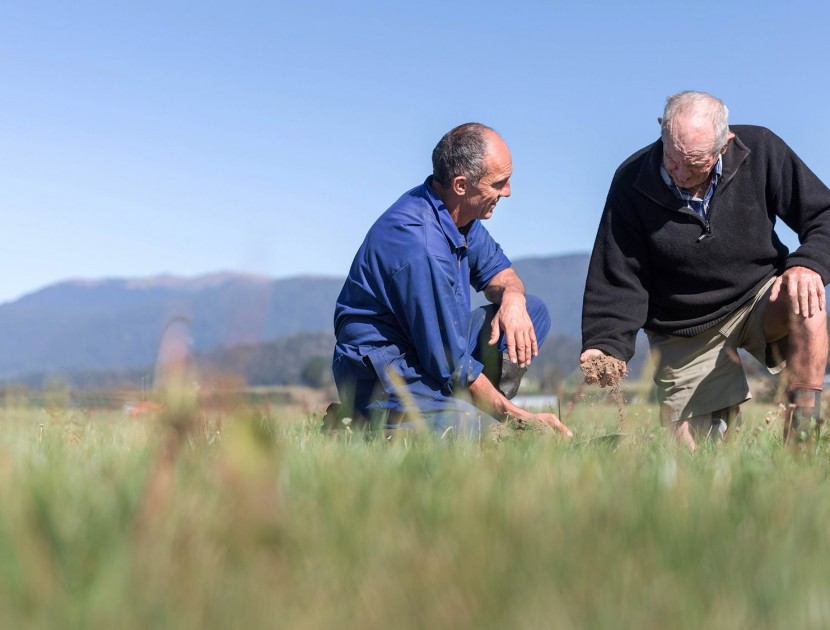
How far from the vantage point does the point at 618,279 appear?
5.53 meters

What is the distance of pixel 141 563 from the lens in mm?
1683

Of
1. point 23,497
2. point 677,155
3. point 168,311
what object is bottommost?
point 23,497

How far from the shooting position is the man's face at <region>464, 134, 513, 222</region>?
15.1 feet

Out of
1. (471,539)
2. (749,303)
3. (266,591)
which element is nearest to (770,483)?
(471,539)

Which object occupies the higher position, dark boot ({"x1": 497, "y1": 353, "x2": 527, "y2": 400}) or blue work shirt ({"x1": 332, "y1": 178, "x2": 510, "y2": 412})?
blue work shirt ({"x1": 332, "y1": 178, "x2": 510, "y2": 412})

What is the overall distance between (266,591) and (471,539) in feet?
1.48

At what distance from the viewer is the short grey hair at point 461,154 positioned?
4590 millimetres

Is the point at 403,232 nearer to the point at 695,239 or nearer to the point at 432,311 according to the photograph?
the point at 432,311

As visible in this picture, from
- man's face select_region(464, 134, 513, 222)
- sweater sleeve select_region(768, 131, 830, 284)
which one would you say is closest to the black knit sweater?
sweater sleeve select_region(768, 131, 830, 284)

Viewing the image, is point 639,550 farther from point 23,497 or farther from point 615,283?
point 615,283

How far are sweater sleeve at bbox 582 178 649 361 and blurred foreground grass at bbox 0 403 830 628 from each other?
269 centimetres

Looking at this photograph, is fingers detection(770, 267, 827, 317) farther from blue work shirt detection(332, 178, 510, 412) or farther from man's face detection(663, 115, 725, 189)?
blue work shirt detection(332, 178, 510, 412)

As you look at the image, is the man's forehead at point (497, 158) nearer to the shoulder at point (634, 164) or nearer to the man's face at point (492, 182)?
the man's face at point (492, 182)

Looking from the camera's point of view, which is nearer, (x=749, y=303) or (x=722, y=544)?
(x=722, y=544)
